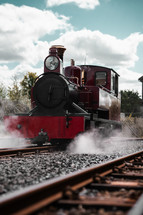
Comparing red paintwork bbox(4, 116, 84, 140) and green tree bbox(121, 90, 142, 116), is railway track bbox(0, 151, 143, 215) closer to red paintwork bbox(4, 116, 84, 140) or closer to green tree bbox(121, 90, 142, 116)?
red paintwork bbox(4, 116, 84, 140)

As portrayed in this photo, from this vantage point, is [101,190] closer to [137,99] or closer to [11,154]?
[11,154]

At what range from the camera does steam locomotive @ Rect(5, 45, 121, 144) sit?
7723 mm

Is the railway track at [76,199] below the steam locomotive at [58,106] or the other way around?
below

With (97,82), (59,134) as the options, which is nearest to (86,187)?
(59,134)

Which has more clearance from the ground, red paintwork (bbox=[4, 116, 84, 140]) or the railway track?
red paintwork (bbox=[4, 116, 84, 140])

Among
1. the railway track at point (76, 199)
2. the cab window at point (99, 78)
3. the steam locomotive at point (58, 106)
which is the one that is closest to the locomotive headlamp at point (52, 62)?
the steam locomotive at point (58, 106)

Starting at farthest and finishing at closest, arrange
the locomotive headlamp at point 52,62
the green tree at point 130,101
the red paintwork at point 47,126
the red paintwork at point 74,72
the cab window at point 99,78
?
the green tree at point 130,101, the cab window at point 99,78, the red paintwork at point 74,72, the locomotive headlamp at point 52,62, the red paintwork at point 47,126

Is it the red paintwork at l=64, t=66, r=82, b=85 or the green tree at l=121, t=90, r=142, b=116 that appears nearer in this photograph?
the red paintwork at l=64, t=66, r=82, b=85

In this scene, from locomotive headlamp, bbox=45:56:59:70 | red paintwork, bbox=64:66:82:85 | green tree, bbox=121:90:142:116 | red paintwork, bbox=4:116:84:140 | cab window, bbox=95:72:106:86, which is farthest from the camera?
green tree, bbox=121:90:142:116

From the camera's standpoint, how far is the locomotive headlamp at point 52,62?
8117mm

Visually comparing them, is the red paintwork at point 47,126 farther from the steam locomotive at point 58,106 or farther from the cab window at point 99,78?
the cab window at point 99,78

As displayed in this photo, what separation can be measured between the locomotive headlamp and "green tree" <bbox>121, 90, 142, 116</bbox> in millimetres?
54064

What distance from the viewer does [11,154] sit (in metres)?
6.65

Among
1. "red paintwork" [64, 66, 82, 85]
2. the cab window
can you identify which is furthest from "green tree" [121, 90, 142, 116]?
"red paintwork" [64, 66, 82, 85]
